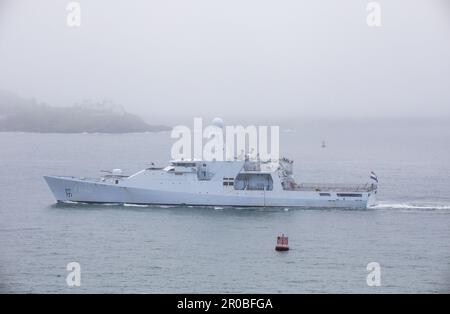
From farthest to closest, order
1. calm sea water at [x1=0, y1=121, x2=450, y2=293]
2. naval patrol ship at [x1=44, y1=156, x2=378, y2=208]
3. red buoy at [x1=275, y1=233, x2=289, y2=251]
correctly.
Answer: naval patrol ship at [x1=44, y1=156, x2=378, y2=208]
red buoy at [x1=275, y1=233, x2=289, y2=251]
calm sea water at [x1=0, y1=121, x2=450, y2=293]

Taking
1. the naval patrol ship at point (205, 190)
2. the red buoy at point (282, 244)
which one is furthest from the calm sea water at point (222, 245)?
the naval patrol ship at point (205, 190)

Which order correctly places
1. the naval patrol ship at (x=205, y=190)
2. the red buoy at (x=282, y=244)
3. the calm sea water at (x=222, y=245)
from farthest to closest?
the naval patrol ship at (x=205, y=190)
the red buoy at (x=282, y=244)
the calm sea water at (x=222, y=245)

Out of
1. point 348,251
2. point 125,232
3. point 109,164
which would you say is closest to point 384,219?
point 348,251

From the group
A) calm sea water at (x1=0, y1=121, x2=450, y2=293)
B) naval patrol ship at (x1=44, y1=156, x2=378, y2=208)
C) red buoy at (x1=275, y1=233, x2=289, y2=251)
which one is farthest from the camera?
naval patrol ship at (x1=44, y1=156, x2=378, y2=208)

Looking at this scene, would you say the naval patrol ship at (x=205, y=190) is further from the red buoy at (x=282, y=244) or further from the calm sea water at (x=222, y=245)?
the red buoy at (x=282, y=244)

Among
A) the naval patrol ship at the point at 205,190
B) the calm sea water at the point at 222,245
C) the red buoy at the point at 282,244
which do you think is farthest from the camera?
the naval patrol ship at the point at 205,190

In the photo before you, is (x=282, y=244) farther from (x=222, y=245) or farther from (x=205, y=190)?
(x=205, y=190)

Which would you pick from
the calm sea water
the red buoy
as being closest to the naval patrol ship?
the calm sea water

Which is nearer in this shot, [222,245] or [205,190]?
[222,245]

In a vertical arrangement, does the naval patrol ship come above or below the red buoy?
above

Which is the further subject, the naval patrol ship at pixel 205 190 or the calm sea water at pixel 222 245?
the naval patrol ship at pixel 205 190

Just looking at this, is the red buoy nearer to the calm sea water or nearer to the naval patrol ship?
the calm sea water

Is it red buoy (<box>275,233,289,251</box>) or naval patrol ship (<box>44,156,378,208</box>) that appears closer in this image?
red buoy (<box>275,233,289,251</box>)

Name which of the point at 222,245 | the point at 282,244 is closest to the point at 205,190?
the point at 222,245
